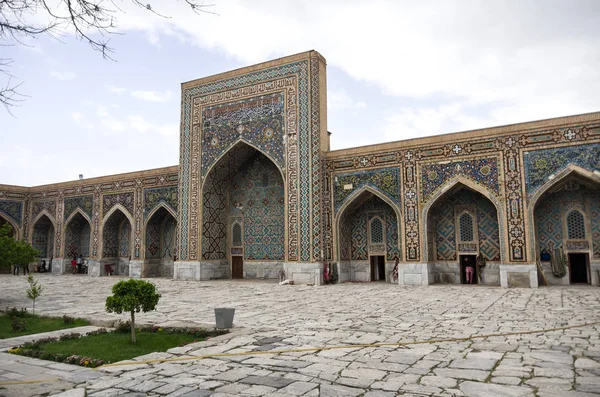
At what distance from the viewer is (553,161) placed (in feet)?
35.9

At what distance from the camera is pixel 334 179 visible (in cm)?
1375

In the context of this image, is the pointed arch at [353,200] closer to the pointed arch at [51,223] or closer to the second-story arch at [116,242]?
the second-story arch at [116,242]

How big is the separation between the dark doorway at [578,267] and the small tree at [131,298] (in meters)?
10.7

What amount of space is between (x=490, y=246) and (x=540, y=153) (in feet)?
9.00

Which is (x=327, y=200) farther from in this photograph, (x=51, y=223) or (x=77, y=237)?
(x=51, y=223)

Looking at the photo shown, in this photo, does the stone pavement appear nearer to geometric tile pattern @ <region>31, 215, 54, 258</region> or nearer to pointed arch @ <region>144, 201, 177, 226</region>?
pointed arch @ <region>144, 201, 177, 226</region>

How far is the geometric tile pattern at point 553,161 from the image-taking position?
1062 cm

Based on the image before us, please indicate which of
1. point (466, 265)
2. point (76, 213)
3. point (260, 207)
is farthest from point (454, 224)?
point (76, 213)

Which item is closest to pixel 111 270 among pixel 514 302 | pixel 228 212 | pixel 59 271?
pixel 59 271

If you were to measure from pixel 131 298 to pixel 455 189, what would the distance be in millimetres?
9638

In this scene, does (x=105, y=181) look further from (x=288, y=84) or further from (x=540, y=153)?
(x=540, y=153)

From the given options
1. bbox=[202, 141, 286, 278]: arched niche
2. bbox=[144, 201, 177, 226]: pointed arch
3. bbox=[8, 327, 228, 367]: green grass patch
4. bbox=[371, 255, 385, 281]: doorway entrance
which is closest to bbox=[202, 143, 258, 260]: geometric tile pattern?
bbox=[202, 141, 286, 278]: arched niche

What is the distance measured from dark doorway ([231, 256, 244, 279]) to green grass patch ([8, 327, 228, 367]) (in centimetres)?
1044

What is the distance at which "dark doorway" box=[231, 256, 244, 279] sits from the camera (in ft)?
52.2
